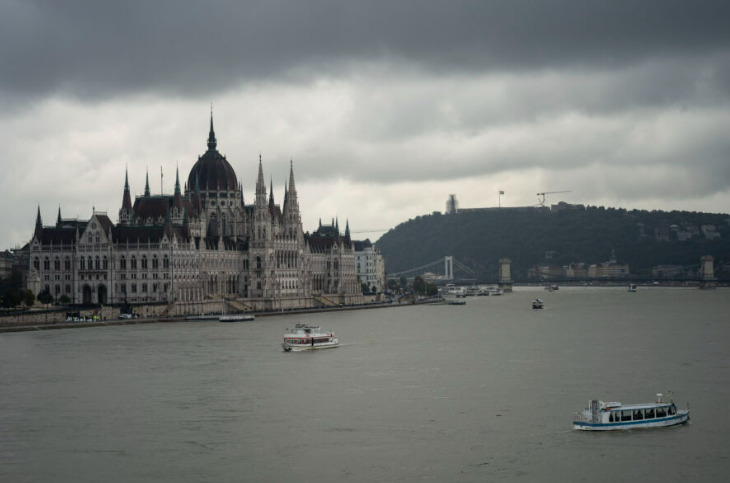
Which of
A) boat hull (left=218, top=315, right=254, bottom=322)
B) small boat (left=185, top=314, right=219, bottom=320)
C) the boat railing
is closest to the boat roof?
the boat railing

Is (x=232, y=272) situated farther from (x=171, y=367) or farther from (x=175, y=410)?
(x=175, y=410)

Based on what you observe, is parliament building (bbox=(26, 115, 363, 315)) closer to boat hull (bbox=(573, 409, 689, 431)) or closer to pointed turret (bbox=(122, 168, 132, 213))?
pointed turret (bbox=(122, 168, 132, 213))

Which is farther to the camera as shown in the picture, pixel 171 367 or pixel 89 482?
pixel 171 367

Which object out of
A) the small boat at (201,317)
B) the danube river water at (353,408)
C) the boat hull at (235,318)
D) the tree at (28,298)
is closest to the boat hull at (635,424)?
the danube river water at (353,408)

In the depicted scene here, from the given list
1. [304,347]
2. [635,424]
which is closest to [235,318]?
[304,347]

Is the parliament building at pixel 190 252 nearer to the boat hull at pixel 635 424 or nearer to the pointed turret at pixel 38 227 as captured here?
the pointed turret at pixel 38 227

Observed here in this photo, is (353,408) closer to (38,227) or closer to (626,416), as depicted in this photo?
(626,416)

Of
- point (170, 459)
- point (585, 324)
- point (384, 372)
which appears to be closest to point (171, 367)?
point (384, 372)
